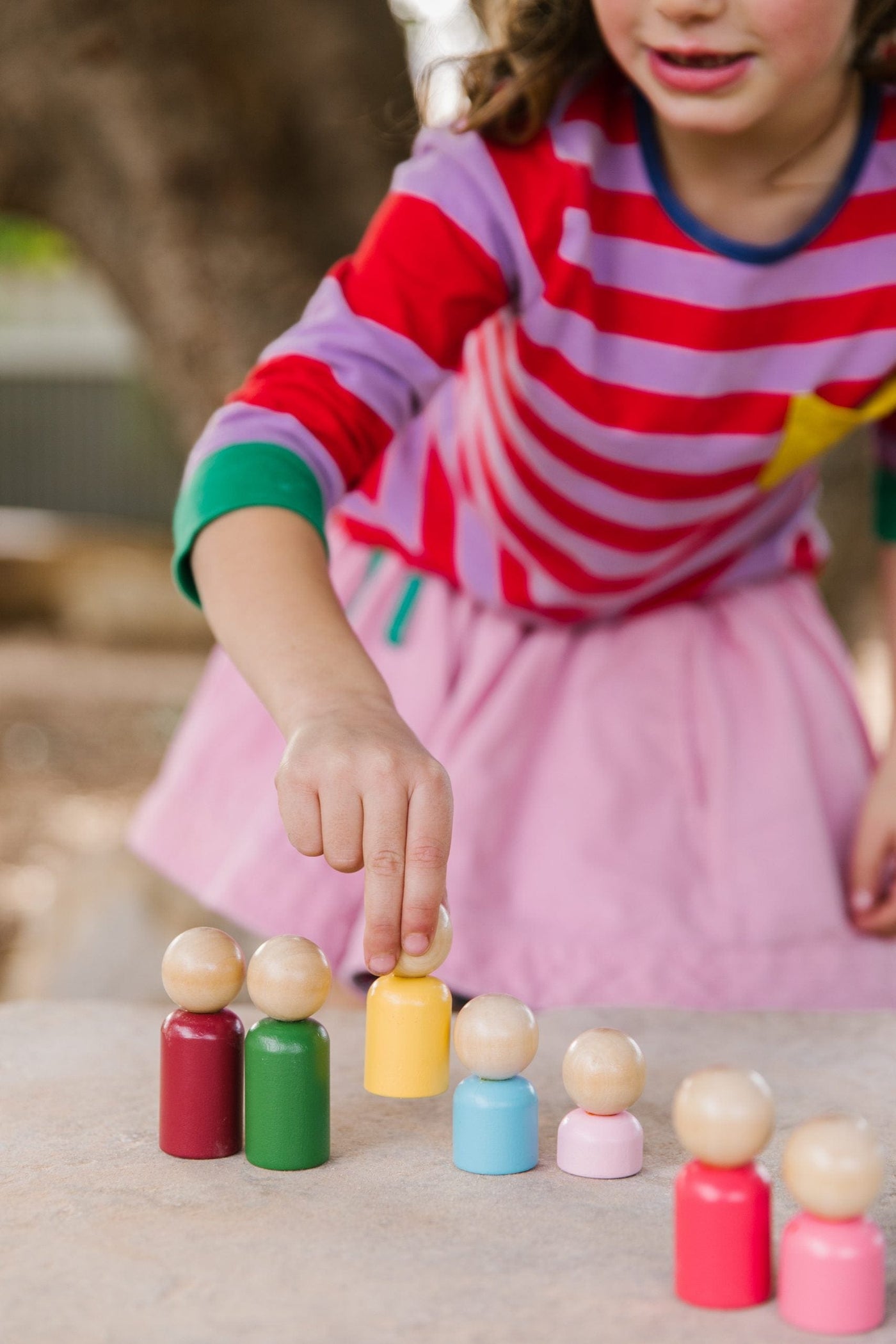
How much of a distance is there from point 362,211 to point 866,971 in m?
2.04

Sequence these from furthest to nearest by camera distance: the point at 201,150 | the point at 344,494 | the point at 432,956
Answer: the point at 201,150
the point at 344,494
the point at 432,956

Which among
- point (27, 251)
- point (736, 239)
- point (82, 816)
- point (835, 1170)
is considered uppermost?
point (736, 239)

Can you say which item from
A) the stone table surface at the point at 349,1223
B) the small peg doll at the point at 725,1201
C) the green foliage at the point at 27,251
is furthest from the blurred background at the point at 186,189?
the green foliage at the point at 27,251

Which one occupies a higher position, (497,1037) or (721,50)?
(721,50)

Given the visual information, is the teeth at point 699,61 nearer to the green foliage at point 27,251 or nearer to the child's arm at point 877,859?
the child's arm at point 877,859

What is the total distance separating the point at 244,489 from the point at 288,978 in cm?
36

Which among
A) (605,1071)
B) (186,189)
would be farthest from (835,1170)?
(186,189)

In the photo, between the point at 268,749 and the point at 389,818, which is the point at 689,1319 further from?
the point at 268,749

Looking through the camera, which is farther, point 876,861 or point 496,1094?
point 876,861

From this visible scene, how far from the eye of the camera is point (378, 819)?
0.85 meters

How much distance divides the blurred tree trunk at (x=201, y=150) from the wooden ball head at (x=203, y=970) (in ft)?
7.07

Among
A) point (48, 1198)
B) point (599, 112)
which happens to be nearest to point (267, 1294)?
point (48, 1198)

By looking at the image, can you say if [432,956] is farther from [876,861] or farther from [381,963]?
[876,861]

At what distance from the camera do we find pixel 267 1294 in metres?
0.72
